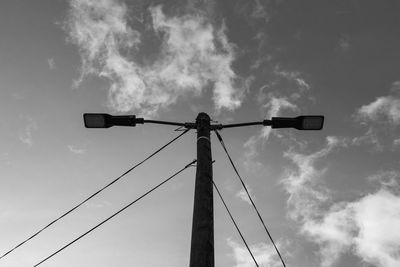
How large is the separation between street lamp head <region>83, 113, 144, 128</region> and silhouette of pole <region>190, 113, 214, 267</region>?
142cm

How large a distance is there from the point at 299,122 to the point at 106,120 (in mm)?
3141

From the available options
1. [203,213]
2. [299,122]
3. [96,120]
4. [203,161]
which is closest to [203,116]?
[203,161]

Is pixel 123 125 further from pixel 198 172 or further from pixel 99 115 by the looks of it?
pixel 198 172

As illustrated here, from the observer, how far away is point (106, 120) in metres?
5.63

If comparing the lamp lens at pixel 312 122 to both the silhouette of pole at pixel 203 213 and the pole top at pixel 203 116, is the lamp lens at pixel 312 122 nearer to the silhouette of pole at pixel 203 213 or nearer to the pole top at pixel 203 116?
the pole top at pixel 203 116

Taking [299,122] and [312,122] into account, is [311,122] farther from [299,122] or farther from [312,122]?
[299,122]

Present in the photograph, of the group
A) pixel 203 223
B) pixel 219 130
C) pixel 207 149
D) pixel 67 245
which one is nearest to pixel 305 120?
pixel 219 130

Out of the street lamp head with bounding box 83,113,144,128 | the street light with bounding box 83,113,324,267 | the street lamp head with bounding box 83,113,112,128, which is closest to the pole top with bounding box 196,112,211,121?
the street light with bounding box 83,113,324,267

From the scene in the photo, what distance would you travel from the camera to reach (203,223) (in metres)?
3.89

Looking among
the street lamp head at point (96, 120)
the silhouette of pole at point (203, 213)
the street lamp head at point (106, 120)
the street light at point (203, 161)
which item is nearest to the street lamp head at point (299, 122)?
the street light at point (203, 161)

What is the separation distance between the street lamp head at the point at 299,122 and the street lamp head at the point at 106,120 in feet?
7.35

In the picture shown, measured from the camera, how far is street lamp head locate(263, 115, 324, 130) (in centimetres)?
554

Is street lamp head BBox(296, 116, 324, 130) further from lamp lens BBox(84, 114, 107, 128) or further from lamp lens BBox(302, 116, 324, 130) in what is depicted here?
lamp lens BBox(84, 114, 107, 128)

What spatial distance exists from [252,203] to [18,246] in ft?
15.4
